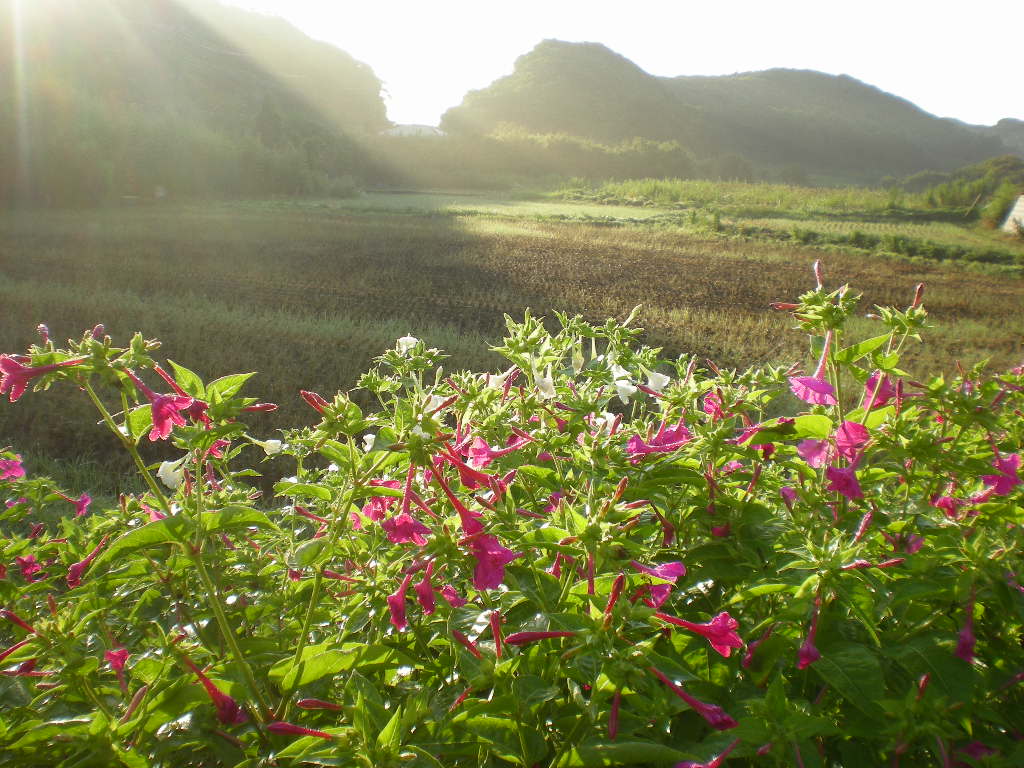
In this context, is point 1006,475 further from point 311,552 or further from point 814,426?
point 311,552

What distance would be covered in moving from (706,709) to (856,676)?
159mm

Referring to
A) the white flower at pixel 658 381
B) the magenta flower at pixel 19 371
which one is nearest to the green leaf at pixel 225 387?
the magenta flower at pixel 19 371

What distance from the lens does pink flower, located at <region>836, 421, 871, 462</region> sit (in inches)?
26.8

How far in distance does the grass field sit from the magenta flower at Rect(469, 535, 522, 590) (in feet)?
11.8

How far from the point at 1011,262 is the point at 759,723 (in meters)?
16.2

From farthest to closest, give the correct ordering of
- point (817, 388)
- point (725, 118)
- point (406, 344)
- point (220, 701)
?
point (725, 118)
point (406, 344)
point (817, 388)
point (220, 701)

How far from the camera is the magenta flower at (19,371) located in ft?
2.04

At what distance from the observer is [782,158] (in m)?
53.8

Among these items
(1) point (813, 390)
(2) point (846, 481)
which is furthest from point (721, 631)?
(1) point (813, 390)

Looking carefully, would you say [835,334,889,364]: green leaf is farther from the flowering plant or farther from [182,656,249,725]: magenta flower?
[182,656,249,725]: magenta flower

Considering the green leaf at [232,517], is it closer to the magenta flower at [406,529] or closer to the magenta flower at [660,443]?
the magenta flower at [406,529]

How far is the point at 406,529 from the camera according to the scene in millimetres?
706

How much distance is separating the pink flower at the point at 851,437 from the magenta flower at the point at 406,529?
1.58 ft

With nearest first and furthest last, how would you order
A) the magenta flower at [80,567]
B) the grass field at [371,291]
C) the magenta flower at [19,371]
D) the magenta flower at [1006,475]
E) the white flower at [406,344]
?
the magenta flower at [19,371], the magenta flower at [1006,475], the magenta flower at [80,567], the white flower at [406,344], the grass field at [371,291]
